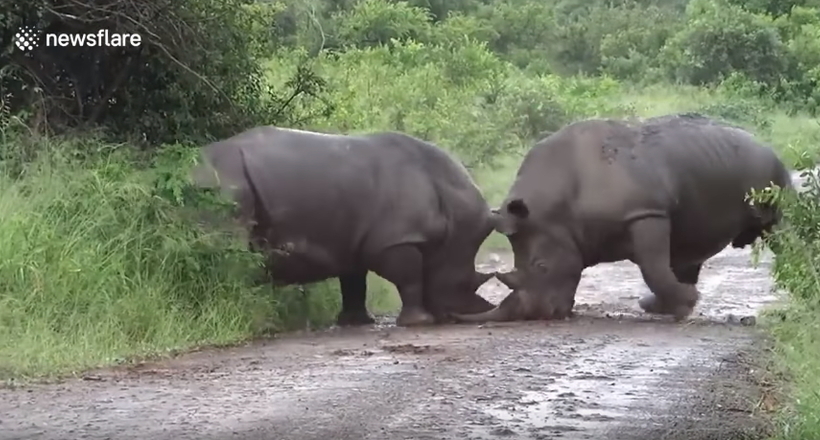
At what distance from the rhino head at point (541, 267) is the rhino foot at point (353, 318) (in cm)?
68

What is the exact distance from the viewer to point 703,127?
481 inches

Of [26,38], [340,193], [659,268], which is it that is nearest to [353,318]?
[340,193]

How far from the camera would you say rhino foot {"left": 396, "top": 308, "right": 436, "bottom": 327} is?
37.0 feet

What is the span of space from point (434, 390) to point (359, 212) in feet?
12.3

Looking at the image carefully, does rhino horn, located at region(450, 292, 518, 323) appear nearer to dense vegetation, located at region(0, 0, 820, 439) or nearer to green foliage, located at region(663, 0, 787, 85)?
dense vegetation, located at region(0, 0, 820, 439)

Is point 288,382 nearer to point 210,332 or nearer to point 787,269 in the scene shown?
point 210,332

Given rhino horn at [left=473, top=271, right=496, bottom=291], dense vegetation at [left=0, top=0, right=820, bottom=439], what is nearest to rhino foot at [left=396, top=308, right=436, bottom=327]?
rhino horn at [left=473, top=271, right=496, bottom=291]

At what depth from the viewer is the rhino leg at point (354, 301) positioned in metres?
11.5

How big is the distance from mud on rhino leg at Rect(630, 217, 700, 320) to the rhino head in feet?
1.58

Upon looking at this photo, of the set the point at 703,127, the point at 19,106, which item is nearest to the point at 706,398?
the point at 703,127

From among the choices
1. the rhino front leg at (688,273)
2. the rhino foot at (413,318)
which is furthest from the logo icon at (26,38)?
the rhino front leg at (688,273)

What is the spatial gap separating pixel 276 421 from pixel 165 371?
6.19 ft
